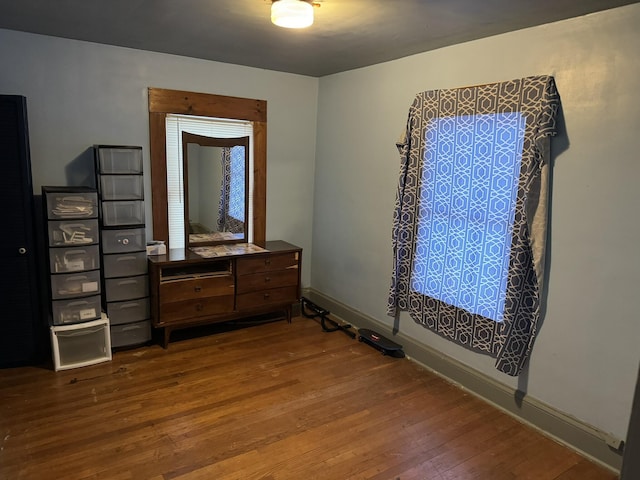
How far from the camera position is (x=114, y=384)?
9.35 feet

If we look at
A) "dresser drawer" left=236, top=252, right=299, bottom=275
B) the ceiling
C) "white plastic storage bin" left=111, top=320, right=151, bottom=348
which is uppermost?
the ceiling

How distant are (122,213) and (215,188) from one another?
950 mm

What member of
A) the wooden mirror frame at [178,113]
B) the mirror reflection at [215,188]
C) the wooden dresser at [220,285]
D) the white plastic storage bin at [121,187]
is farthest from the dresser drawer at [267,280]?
the white plastic storage bin at [121,187]

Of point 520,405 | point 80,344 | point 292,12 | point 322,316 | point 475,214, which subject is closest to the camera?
point 292,12

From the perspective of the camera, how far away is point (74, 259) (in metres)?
2.98

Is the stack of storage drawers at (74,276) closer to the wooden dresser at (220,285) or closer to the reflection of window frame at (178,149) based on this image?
the wooden dresser at (220,285)

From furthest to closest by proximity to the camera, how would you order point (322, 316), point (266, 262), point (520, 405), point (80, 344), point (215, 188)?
point (322, 316) < point (215, 188) < point (266, 262) < point (80, 344) < point (520, 405)

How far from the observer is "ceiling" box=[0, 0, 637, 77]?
2193mm

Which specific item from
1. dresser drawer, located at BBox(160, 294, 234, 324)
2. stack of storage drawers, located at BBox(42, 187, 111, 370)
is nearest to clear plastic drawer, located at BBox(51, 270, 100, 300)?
stack of storage drawers, located at BBox(42, 187, 111, 370)

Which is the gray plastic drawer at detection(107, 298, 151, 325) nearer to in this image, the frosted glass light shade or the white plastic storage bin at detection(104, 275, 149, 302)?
the white plastic storage bin at detection(104, 275, 149, 302)

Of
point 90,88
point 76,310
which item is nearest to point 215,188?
point 90,88

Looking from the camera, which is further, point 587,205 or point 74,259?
point 74,259

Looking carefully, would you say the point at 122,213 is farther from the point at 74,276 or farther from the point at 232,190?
the point at 232,190

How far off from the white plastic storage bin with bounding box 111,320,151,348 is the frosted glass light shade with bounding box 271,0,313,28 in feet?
7.95
